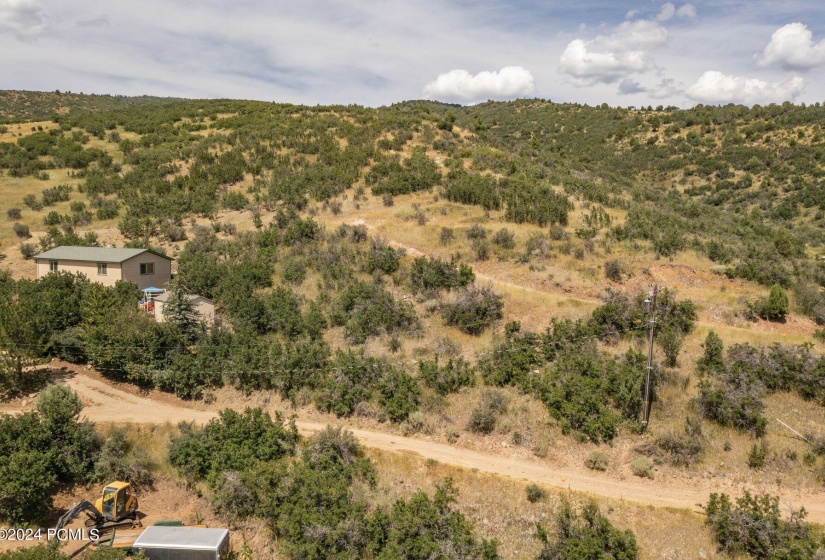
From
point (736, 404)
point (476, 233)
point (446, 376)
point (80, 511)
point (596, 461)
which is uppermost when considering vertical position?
point (476, 233)

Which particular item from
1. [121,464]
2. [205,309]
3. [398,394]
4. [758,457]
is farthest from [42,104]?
[758,457]

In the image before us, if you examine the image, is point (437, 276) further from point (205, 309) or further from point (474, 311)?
point (205, 309)

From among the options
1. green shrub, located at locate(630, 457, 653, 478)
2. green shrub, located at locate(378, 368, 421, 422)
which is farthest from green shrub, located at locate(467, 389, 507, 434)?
green shrub, located at locate(630, 457, 653, 478)

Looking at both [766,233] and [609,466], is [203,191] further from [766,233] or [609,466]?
[766,233]

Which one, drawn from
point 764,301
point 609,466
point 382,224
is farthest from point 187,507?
point 764,301

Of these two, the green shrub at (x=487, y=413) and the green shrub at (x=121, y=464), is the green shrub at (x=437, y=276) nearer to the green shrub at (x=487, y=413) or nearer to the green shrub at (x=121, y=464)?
the green shrub at (x=487, y=413)

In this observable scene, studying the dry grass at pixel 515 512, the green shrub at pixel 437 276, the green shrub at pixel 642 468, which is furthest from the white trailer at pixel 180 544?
the green shrub at pixel 437 276

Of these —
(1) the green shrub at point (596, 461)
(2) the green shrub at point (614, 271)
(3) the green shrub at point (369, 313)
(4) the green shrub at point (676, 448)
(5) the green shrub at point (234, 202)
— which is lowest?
(1) the green shrub at point (596, 461)
